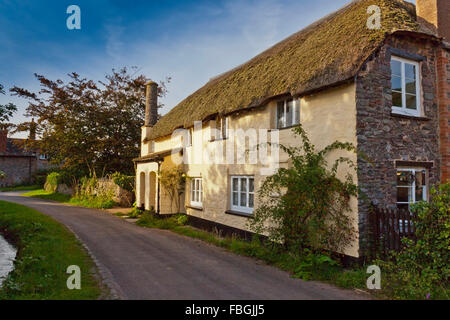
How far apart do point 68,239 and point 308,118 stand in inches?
340

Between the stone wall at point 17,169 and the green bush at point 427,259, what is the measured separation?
45.7 meters

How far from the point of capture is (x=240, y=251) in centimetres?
898

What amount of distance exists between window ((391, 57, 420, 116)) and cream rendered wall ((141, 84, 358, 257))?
1.52 metres

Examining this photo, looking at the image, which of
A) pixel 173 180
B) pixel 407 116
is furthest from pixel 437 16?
pixel 173 180

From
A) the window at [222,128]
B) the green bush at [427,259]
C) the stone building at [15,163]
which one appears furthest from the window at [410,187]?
the stone building at [15,163]

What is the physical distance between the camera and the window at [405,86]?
25.8 feet

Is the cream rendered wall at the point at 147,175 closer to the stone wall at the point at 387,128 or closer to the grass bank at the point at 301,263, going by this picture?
the grass bank at the point at 301,263

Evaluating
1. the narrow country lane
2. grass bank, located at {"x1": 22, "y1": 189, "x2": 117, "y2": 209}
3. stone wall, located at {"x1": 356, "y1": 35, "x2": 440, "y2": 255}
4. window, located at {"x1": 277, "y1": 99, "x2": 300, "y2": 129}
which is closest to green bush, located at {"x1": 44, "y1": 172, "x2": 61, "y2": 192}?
grass bank, located at {"x1": 22, "y1": 189, "x2": 117, "y2": 209}

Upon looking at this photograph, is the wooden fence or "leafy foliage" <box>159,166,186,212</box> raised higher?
"leafy foliage" <box>159,166,186,212</box>

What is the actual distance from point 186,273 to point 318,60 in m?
6.42

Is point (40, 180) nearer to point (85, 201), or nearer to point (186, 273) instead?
point (85, 201)

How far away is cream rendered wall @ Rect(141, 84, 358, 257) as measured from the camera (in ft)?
23.9

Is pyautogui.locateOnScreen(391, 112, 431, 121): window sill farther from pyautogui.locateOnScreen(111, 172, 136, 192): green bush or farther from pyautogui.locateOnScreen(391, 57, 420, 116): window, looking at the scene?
pyautogui.locateOnScreen(111, 172, 136, 192): green bush
